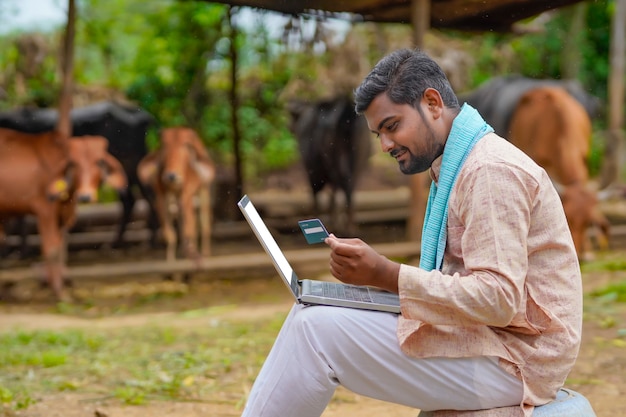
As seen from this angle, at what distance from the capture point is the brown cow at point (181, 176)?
8.61 m

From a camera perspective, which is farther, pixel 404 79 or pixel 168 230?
pixel 168 230

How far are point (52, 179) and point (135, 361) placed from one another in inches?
147

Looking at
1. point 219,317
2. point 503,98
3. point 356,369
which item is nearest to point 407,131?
point 356,369

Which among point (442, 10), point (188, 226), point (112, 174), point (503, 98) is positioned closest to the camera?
point (442, 10)

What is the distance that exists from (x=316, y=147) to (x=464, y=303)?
8.70 meters

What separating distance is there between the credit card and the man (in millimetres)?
65

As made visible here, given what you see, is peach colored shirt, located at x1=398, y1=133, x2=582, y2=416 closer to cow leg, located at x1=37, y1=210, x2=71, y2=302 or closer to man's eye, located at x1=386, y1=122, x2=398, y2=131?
man's eye, located at x1=386, y1=122, x2=398, y2=131

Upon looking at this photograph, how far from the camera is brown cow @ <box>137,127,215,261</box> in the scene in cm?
861

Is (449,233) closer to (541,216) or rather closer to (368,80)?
(541,216)

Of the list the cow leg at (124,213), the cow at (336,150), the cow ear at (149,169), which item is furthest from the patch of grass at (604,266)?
the cow leg at (124,213)

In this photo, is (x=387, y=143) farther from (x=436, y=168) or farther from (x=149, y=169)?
(x=149, y=169)

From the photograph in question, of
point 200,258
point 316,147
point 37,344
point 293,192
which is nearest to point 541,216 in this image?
point 37,344

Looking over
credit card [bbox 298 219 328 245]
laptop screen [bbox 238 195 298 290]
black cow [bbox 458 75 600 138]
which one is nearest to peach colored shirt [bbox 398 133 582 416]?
credit card [bbox 298 219 328 245]

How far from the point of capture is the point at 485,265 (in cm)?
219
